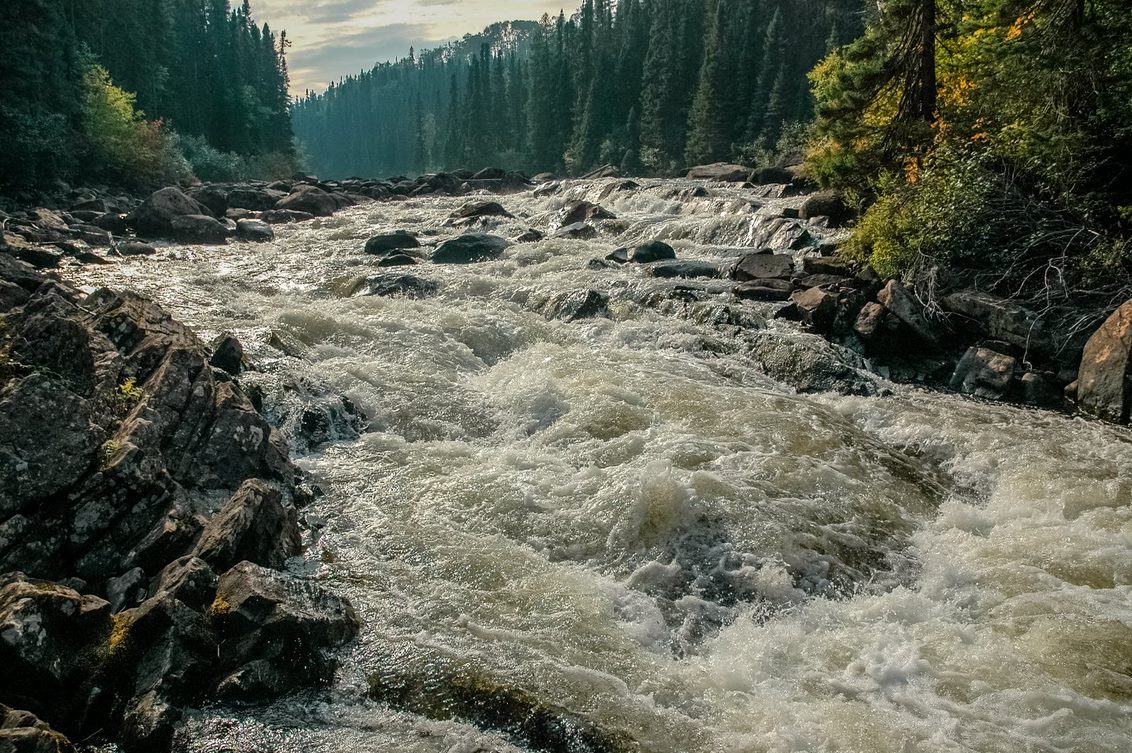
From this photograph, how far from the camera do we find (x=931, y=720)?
464cm

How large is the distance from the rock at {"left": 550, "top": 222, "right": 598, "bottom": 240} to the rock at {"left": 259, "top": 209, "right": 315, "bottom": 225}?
49.4 feet

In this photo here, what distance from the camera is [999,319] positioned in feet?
36.5

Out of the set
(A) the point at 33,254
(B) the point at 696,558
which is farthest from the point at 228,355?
(A) the point at 33,254

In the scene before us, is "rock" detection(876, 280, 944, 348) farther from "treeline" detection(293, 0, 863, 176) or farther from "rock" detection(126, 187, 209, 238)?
"treeline" detection(293, 0, 863, 176)

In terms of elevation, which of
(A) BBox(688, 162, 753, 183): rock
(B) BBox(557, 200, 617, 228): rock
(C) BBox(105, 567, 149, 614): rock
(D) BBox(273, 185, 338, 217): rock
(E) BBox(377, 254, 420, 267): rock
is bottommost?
(C) BBox(105, 567, 149, 614): rock

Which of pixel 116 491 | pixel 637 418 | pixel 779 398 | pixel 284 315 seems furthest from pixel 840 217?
pixel 116 491

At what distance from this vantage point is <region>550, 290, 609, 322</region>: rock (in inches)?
554

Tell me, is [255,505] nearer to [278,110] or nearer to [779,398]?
[779,398]

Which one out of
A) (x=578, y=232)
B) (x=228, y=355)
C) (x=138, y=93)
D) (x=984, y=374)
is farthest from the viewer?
(x=138, y=93)

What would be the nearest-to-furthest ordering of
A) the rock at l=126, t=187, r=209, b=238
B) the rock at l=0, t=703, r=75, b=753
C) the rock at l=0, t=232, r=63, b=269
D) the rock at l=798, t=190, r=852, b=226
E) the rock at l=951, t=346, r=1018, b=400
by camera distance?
the rock at l=0, t=703, r=75, b=753
the rock at l=951, t=346, r=1018, b=400
the rock at l=0, t=232, r=63, b=269
the rock at l=798, t=190, r=852, b=226
the rock at l=126, t=187, r=209, b=238

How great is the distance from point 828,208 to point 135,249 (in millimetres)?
20384

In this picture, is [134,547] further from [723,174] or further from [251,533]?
[723,174]

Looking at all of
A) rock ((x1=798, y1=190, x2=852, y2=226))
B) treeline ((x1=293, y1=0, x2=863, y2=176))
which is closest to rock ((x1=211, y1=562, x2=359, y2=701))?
rock ((x1=798, y1=190, x2=852, y2=226))

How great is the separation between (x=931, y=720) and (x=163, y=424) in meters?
6.99
